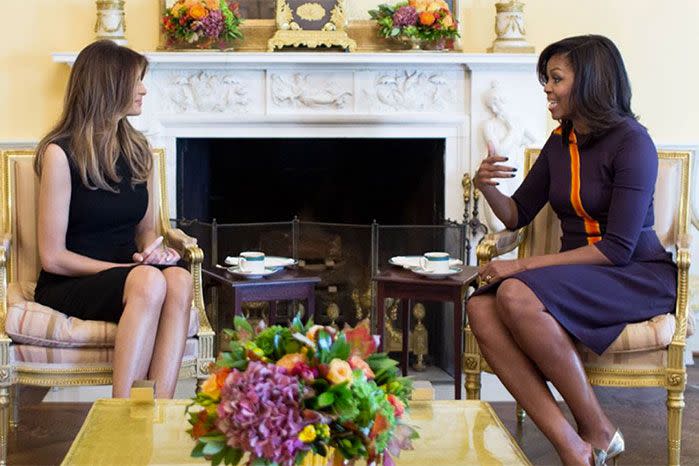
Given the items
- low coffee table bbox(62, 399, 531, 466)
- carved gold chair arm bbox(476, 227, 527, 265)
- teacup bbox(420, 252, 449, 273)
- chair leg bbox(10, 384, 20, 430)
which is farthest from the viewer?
chair leg bbox(10, 384, 20, 430)

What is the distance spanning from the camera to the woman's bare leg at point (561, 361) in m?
3.10

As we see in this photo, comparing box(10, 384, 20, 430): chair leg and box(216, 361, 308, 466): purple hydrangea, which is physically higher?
box(216, 361, 308, 466): purple hydrangea

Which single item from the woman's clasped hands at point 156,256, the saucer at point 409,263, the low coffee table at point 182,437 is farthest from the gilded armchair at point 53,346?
the saucer at point 409,263

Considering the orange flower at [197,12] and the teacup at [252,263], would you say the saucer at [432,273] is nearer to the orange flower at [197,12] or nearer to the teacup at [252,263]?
the teacup at [252,263]

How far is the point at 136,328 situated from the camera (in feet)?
10.3

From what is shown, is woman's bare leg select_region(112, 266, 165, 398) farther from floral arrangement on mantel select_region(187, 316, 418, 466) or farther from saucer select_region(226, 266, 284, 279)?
floral arrangement on mantel select_region(187, 316, 418, 466)

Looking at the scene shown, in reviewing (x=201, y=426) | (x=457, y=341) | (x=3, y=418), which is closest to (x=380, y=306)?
(x=457, y=341)

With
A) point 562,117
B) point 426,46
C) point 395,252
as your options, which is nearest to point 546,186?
point 562,117

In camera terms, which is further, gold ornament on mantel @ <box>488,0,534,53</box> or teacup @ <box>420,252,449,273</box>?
gold ornament on mantel @ <box>488,0,534,53</box>

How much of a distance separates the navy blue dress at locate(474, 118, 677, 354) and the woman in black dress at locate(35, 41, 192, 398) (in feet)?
3.01

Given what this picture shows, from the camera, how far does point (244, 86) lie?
4.72 metres

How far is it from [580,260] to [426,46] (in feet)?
5.77

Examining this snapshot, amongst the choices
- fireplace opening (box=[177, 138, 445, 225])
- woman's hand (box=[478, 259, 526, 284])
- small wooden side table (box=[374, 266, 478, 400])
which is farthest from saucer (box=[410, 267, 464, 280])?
fireplace opening (box=[177, 138, 445, 225])

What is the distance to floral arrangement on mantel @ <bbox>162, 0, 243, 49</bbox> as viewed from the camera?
4566 mm
